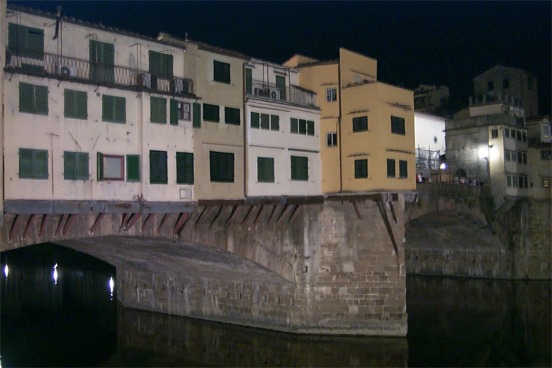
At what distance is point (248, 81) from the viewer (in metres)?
30.2

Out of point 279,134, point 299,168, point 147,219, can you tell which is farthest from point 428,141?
point 147,219

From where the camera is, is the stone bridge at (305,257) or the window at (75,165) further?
the stone bridge at (305,257)

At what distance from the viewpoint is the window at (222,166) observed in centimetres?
2728

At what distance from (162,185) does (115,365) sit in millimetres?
9511

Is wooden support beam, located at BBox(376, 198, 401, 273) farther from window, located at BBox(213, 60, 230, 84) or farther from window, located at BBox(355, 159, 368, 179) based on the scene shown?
window, located at BBox(213, 60, 230, 84)

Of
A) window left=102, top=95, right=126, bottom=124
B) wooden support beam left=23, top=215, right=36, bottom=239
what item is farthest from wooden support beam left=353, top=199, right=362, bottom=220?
wooden support beam left=23, top=215, right=36, bottom=239

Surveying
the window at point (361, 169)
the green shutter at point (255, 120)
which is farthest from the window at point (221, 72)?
the window at point (361, 169)

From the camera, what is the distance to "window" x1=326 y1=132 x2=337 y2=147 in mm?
32750

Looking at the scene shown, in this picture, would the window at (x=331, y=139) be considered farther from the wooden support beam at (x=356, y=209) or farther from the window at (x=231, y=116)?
the window at (x=231, y=116)

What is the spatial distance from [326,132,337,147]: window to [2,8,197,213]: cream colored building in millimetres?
9395

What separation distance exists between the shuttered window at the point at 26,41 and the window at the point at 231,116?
8922mm

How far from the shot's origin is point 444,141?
184ft

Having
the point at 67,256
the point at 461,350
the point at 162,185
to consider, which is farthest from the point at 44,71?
the point at 67,256

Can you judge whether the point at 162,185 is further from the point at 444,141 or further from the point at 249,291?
the point at 444,141
